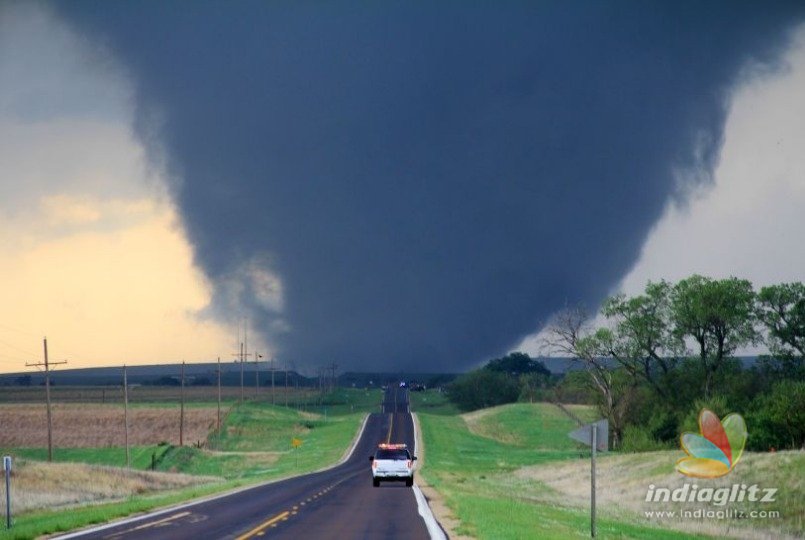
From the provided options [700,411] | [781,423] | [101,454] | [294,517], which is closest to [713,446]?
[781,423]

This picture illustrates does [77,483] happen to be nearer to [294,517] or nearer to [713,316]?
[294,517]

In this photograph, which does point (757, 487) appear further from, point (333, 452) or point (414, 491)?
point (333, 452)

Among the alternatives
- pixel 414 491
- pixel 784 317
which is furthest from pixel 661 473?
pixel 784 317

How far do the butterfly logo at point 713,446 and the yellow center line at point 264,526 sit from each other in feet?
84.4

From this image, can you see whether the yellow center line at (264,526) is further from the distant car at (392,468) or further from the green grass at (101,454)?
the green grass at (101,454)

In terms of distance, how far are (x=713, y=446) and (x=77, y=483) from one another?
40.7m

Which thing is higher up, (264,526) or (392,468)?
(264,526)

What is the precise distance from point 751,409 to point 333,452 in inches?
1839

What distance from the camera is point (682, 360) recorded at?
108688mm

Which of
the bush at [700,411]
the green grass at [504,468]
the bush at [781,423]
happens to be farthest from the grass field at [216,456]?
the bush at [781,423]

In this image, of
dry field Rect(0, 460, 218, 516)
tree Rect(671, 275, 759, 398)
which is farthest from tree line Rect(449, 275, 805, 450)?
dry field Rect(0, 460, 218, 516)

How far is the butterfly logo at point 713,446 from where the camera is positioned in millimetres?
53906

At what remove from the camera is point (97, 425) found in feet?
518

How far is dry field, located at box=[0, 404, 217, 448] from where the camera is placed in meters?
141
